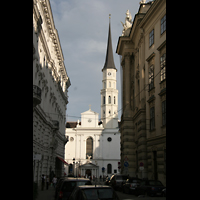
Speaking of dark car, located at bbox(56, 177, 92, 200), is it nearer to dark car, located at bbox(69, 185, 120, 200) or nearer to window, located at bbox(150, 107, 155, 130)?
dark car, located at bbox(69, 185, 120, 200)

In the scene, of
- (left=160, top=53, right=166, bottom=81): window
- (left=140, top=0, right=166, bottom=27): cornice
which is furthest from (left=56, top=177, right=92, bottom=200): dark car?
(left=140, top=0, right=166, bottom=27): cornice

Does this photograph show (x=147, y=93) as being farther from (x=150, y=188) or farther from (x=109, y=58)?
(x=109, y=58)

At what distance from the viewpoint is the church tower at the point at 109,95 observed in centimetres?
9844

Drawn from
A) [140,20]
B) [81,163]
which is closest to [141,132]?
[140,20]

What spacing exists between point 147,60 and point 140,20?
5.79 meters

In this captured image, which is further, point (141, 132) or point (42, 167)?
point (42, 167)

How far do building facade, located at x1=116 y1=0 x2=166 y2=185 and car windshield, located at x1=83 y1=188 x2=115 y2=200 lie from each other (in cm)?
1477

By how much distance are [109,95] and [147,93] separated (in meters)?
73.2

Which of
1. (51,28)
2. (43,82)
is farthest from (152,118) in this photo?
(51,28)

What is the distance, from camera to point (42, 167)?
38594 millimetres

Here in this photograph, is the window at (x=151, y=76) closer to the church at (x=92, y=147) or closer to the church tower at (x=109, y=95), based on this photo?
the church at (x=92, y=147)

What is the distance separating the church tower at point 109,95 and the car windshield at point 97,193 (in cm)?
8720
